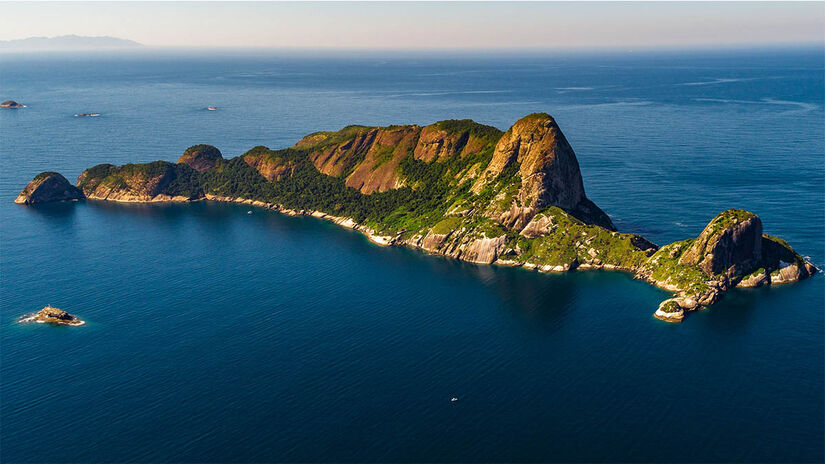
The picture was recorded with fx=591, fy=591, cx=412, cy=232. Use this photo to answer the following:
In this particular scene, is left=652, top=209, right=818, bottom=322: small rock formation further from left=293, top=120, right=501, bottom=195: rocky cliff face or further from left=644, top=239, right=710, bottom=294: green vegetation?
left=293, top=120, right=501, bottom=195: rocky cliff face

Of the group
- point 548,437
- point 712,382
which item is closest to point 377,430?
point 548,437

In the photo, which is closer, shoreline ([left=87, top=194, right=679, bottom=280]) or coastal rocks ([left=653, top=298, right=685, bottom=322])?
coastal rocks ([left=653, top=298, right=685, bottom=322])

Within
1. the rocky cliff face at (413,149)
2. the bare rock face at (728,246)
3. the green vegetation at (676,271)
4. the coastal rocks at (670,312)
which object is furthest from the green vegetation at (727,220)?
the rocky cliff face at (413,149)

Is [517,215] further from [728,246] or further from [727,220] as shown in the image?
[728,246]

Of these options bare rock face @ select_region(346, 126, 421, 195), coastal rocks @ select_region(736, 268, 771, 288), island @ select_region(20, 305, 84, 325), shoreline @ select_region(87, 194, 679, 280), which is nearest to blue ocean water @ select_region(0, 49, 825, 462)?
island @ select_region(20, 305, 84, 325)

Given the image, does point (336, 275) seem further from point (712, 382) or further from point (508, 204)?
point (712, 382)

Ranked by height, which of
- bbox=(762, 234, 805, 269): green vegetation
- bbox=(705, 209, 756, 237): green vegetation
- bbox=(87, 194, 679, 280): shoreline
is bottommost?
bbox=(87, 194, 679, 280): shoreline

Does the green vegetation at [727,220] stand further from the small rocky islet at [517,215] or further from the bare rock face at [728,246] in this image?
the small rocky islet at [517,215]
